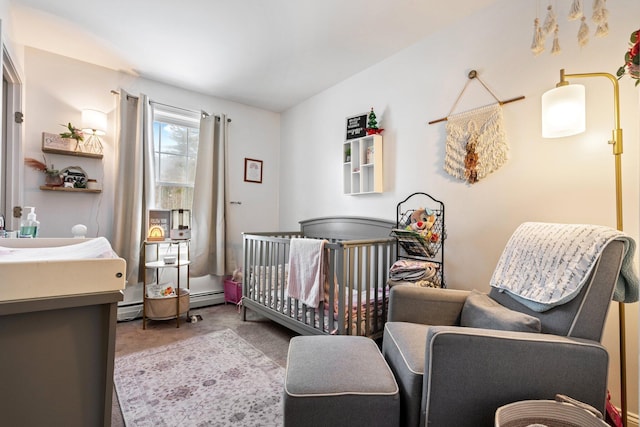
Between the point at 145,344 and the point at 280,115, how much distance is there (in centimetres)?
306

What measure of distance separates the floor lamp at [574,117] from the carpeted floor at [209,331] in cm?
204

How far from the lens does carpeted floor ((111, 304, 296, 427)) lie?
7.58 feet

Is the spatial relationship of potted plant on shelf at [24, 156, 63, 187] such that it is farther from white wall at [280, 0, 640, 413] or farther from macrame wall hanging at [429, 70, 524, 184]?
macrame wall hanging at [429, 70, 524, 184]

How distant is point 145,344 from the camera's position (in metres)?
2.37

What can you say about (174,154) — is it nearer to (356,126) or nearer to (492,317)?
(356,126)

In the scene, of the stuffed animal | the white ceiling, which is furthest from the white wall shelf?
the white ceiling

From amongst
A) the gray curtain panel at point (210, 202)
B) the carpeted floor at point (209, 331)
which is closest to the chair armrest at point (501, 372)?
the carpeted floor at point (209, 331)

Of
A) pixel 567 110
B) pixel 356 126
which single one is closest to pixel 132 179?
pixel 356 126

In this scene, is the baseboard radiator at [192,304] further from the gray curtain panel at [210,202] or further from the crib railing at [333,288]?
the crib railing at [333,288]

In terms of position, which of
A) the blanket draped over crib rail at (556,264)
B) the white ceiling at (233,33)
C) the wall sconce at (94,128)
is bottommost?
the blanket draped over crib rail at (556,264)

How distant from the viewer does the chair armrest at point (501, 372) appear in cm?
104

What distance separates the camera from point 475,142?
6.64 ft

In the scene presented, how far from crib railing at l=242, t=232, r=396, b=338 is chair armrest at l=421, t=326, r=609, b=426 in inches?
33.9

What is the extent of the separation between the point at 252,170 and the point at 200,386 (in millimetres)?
2595
